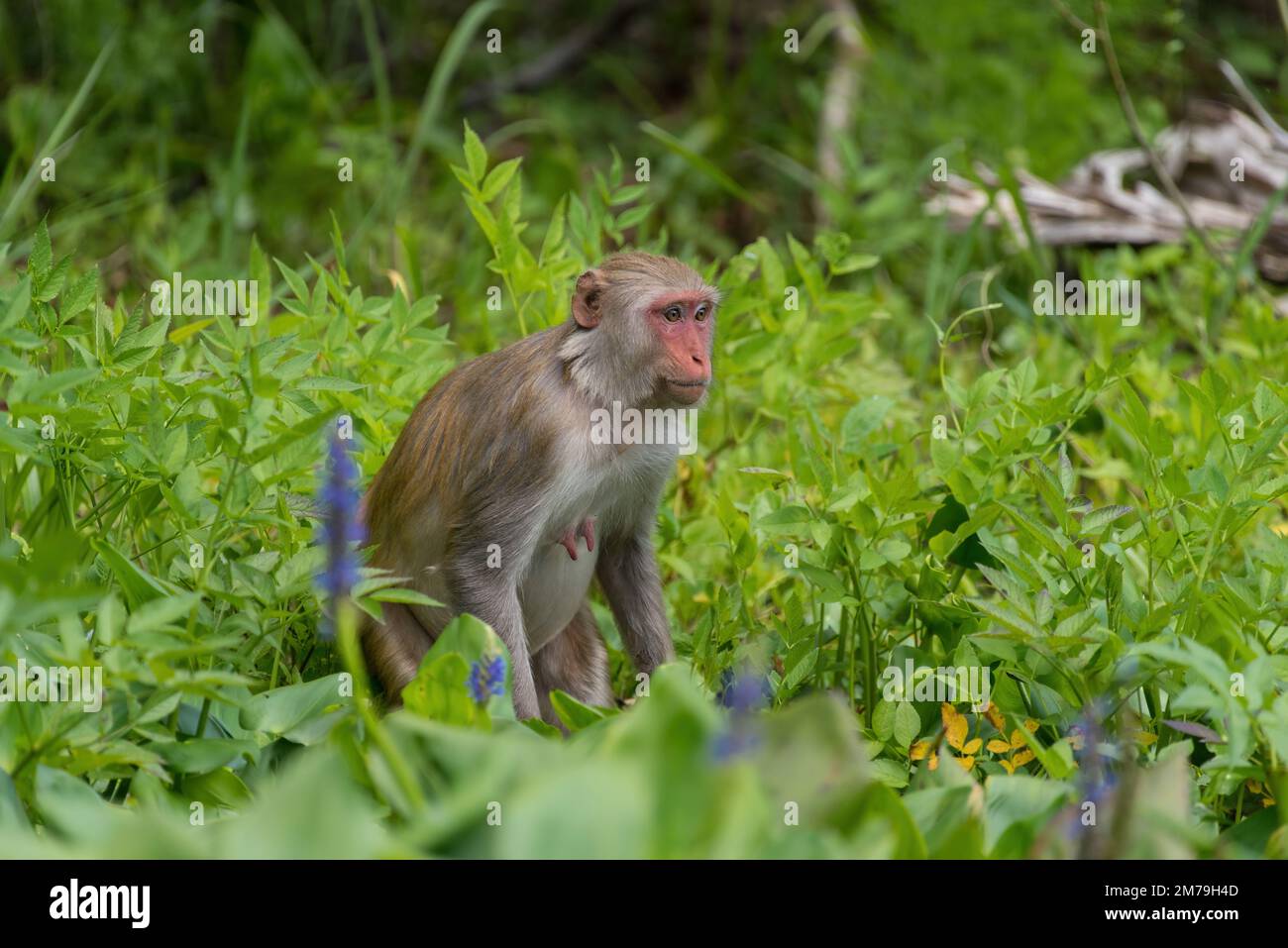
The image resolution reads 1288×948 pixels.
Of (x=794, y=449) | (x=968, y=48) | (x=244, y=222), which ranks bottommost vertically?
(x=794, y=449)

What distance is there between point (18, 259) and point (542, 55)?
4.95 metres

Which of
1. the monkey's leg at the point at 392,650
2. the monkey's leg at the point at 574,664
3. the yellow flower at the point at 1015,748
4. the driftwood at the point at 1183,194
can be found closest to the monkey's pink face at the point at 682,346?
the monkey's leg at the point at 574,664

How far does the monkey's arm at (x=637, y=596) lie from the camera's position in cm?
426

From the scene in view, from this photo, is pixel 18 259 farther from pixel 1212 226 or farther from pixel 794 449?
pixel 1212 226

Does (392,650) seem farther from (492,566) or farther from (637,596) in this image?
(637,596)

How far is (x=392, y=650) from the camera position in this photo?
13.1 ft

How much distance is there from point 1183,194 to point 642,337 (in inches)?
196

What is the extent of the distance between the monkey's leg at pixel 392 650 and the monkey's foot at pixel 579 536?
465mm

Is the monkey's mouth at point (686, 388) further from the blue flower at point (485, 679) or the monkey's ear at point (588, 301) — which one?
the blue flower at point (485, 679)

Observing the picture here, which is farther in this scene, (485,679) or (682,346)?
(682,346)

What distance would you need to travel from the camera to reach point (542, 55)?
10859mm

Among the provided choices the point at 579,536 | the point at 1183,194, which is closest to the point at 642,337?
the point at 579,536

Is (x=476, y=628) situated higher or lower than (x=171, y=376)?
lower
